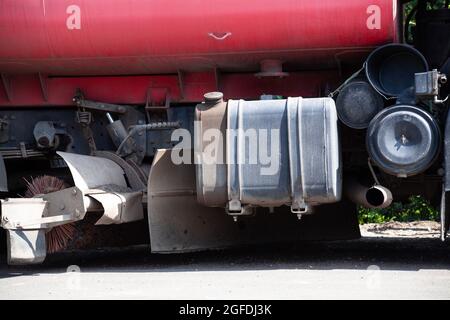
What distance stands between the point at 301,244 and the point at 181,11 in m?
3.18

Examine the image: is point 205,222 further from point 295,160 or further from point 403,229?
point 403,229

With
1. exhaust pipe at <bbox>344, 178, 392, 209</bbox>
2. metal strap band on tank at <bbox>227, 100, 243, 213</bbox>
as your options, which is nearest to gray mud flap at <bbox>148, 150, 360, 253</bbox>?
metal strap band on tank at <bbox>227, 100, 243, 213</bbox>

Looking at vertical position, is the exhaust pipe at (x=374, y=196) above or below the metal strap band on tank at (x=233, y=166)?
below

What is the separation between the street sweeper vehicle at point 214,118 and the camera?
7629mm

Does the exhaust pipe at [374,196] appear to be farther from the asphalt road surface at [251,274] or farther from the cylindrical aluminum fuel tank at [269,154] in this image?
the asphalt road surface at [251,274]

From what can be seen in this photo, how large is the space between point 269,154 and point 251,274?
928 millimetres

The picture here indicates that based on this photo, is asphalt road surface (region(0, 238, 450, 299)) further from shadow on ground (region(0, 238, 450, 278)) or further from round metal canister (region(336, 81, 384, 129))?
round metal canister (region(336, 81, 384, 129))

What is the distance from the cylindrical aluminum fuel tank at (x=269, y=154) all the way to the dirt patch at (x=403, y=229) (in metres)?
3.71

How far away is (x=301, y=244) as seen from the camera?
1013 cm

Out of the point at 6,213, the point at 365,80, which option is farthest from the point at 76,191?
the point at 365,80

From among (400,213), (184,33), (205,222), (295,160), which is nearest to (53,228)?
(205,222)

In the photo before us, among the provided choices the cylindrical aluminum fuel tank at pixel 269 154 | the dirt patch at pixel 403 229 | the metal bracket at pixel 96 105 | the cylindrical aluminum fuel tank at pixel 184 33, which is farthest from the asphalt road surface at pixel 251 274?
the cylindrical aluminum fuel tank at pixel 184 33

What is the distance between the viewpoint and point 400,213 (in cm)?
1311

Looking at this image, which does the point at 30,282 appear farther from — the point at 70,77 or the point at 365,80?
the point at 365,80
